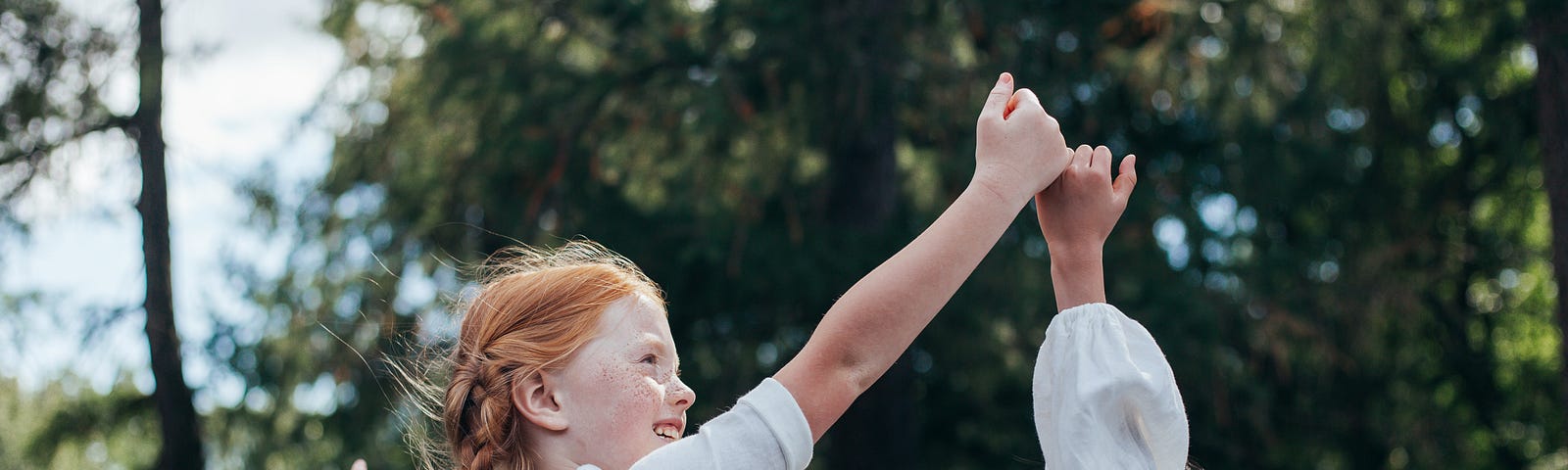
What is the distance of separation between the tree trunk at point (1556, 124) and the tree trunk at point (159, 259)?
5.42m

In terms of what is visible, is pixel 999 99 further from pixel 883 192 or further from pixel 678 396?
pixel 883 192

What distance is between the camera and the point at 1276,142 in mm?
9406

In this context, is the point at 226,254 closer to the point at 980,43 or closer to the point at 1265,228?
the point at 980,43

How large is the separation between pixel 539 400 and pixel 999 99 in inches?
23.9

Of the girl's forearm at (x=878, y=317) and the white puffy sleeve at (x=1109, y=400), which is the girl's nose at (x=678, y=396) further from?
the white puffy sleeve at (x=1109, y=400)

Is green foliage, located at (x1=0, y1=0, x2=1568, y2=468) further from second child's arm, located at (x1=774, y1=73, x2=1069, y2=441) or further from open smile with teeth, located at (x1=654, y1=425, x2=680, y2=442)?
second child's arm, located at (x1=774, y1=73, x2=1069, y2=441)

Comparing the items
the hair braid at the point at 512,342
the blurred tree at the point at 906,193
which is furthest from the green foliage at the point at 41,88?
the hair braid at the point at 512,342

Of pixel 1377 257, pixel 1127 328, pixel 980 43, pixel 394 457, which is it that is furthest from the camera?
pixel 1377 257

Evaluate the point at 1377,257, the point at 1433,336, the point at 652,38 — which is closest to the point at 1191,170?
the point at 1377,257

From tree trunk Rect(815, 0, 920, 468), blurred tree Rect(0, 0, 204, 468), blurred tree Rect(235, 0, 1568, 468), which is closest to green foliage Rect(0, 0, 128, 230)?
blurred tree Rect(0, 0, 204, 468)

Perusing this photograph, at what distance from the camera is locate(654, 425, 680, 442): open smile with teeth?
159 cm

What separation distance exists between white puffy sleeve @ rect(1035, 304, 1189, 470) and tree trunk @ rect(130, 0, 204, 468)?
4864mm

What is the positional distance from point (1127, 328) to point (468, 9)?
280 inches

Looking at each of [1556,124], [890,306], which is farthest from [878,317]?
[1556,124]
